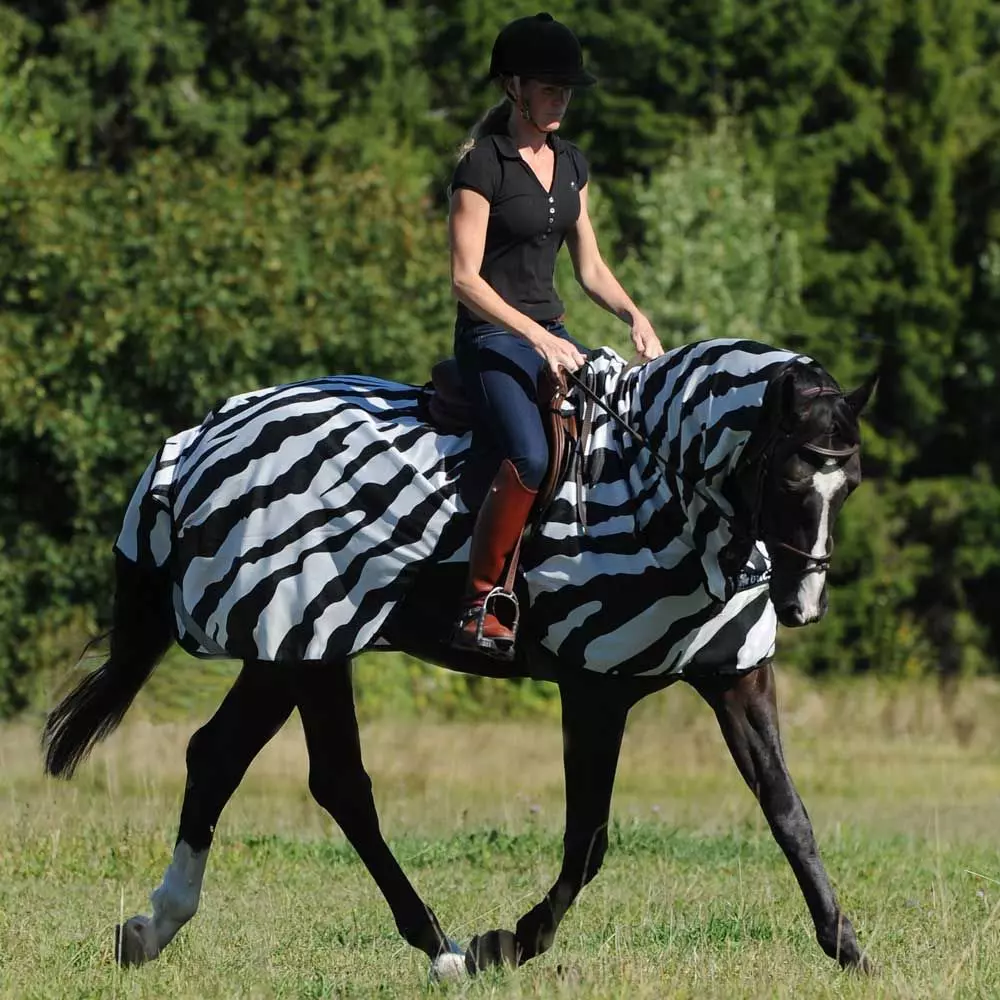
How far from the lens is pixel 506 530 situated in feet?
21.0

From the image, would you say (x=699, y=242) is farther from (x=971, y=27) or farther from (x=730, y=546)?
(x=730, y=546)

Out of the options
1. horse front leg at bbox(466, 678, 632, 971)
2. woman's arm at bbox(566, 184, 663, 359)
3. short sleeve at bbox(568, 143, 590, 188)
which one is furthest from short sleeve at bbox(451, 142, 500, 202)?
horse front leg at bbox(466, 678, 632, 971)

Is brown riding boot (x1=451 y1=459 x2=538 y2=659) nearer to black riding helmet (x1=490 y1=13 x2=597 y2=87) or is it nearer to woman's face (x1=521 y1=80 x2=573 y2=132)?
woman's face (x1=521 y1=80 x2=573 y2=132)

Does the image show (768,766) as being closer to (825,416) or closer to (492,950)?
(492,950)

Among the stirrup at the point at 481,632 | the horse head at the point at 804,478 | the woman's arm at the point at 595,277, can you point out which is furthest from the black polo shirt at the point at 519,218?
the horse head at the point at 804,478

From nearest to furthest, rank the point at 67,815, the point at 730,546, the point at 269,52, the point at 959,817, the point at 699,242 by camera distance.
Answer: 1. the point at 730,546
2. the point at 67,815
3. the point at 959,817
4. the point at 699,242
5. the point at 269,52

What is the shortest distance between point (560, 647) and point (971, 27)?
32.8 m

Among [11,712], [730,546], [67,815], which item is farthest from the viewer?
[11,712]

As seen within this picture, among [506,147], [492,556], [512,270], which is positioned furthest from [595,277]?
[492,556]

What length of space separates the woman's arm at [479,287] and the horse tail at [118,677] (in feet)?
6.33

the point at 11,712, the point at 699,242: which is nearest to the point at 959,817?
→ the point at 11,712

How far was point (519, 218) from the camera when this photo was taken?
6.60 m

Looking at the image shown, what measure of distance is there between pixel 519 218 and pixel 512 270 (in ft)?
0.57

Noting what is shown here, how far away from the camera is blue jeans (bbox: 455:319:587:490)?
21.0 feet
